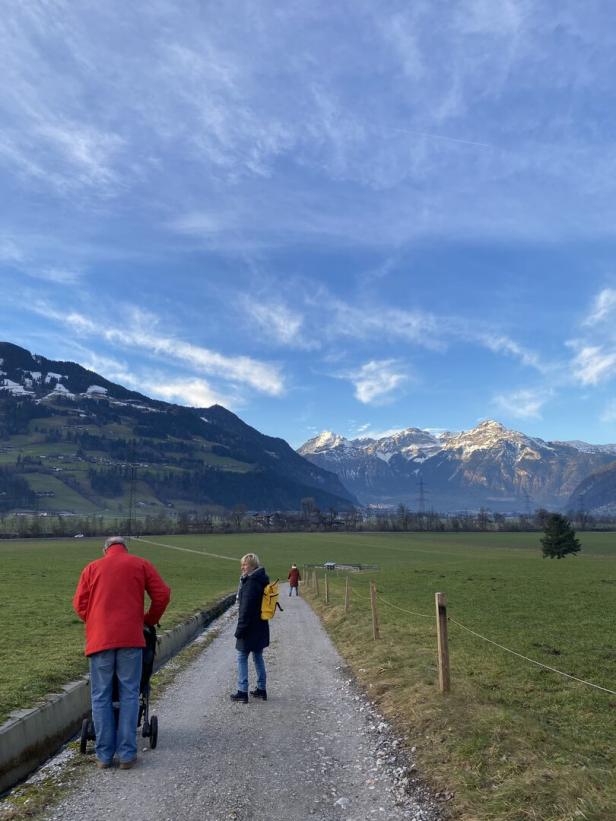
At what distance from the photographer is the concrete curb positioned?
26.0 ft

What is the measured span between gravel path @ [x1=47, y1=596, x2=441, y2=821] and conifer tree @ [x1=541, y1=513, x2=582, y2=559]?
3074 inches

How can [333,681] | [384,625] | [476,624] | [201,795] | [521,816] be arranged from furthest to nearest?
[476,624] < [384,625] < [333,681] < [201,795] < [521,816]

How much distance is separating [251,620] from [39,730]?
14.3ft

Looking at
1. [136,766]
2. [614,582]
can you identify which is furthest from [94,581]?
[614,582]

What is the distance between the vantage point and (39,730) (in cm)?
898

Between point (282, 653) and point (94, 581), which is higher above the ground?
point (94, 581)

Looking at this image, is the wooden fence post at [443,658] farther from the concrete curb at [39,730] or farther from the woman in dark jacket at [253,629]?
the concrete curb at [39,730]

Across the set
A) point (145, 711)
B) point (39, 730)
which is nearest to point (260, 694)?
point (145, 711)

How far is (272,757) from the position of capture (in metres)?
8.43

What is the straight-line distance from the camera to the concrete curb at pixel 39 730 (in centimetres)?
793

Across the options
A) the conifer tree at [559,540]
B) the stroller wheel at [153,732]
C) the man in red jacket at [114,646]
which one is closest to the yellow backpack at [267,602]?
the stroller wheel at [153,732]

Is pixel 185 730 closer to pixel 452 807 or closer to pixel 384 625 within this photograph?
pixel 452 807

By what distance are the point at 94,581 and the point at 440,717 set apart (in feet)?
18.6

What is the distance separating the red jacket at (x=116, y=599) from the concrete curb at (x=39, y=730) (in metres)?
1.56
